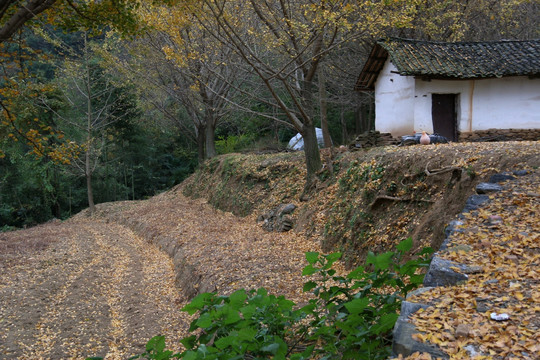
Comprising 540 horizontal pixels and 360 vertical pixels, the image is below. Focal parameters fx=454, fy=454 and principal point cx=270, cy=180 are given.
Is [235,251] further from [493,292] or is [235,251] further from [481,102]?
[481,102]

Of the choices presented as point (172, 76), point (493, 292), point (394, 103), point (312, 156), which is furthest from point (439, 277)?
point (172, 76)

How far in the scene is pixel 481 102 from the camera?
14.5 meters

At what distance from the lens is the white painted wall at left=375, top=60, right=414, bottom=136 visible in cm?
1467

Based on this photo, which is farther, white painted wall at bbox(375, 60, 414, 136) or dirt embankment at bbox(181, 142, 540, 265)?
white painted wall at bbox(375, 60, 414, 136)

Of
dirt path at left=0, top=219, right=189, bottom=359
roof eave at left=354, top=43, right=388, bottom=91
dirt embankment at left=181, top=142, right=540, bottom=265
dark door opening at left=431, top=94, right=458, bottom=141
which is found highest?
roof eave at left=354, top=43, right=388, bottom=91

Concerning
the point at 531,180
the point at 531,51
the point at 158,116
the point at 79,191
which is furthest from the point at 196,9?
the point at 79,191

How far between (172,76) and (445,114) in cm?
1204

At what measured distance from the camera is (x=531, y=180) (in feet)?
21.3

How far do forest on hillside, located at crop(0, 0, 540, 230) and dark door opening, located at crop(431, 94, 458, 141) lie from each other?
10.2ft

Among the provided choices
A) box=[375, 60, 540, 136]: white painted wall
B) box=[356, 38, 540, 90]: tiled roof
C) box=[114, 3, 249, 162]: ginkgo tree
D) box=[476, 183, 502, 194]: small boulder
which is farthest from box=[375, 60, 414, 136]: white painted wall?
box=[476, 183, 502, 194]: small boulder

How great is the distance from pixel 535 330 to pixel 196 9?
10.1 m

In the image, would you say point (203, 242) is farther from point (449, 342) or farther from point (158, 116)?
point (158, 116)

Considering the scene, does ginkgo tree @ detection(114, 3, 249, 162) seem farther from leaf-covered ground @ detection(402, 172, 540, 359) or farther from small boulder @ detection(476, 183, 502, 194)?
leaf-covered ground @ detection(402, 172, 540, 359)

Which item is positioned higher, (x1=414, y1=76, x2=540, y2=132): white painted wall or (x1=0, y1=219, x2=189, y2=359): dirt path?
(x1=414, y1=76, x2=540, y2=132): white painted wall
